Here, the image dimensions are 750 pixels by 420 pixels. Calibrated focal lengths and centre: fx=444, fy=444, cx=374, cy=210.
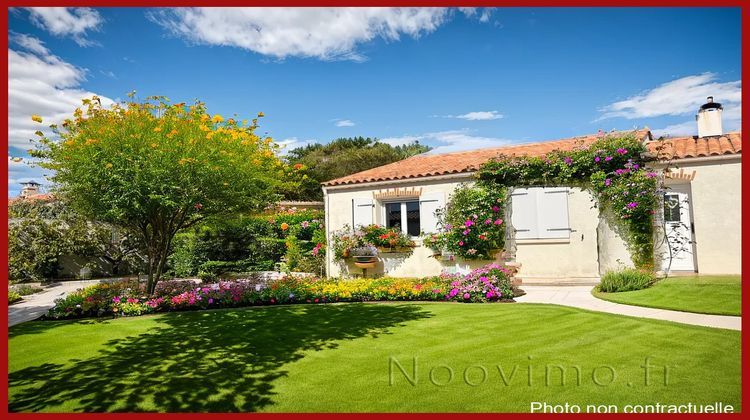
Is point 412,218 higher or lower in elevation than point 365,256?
higher

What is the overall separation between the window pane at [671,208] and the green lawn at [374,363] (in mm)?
6078

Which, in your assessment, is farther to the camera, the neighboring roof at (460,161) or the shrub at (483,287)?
the neighboring roof at (460,161)

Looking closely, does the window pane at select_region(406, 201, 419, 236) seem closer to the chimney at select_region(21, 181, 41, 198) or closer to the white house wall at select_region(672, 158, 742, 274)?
the white house wall at select_region(672, 158, 742, 274)

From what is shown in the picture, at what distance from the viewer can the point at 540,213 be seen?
13.5 metres

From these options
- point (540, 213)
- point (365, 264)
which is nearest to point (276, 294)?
point (365, 264)

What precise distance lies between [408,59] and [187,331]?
36.3 feet

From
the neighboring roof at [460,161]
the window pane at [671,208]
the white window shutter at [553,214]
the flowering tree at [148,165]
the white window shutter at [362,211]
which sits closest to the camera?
the flowering tree at [148,165]

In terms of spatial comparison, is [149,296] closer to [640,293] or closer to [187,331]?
[187,331]

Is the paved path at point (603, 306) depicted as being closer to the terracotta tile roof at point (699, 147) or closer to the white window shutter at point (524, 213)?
the white window shutter at point (524, 213)

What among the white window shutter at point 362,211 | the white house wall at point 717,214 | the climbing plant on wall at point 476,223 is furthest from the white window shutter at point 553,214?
the white window shutter at point 362,211

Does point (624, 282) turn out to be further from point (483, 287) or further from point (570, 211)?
point (483, 287)

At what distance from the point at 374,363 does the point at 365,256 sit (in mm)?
9501

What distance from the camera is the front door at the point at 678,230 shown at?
12266 millimetres

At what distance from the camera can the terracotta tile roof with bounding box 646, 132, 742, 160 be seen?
38.2ft
